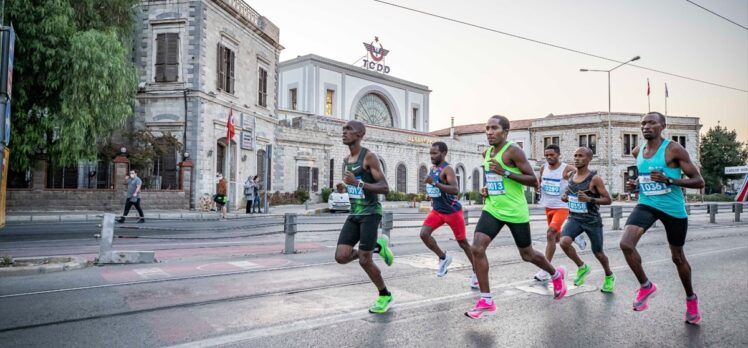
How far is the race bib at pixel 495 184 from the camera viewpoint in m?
5.21

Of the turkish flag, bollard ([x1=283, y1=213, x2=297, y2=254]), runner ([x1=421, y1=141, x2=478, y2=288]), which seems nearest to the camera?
runner ([x1=421, y1=141, x2=478, y2=288])

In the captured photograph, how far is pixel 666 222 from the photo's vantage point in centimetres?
519

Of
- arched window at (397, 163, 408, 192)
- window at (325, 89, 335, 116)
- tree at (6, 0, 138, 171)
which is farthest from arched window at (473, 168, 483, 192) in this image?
tree at (6, 0, 138, 171)

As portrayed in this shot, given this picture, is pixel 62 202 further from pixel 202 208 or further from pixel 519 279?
pixel 519 279

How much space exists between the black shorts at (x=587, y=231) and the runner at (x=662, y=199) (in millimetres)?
1429

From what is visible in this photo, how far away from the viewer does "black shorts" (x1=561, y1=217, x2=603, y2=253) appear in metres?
6.73

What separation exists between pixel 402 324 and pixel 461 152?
4236 cm

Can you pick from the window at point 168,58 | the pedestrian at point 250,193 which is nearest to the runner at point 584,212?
the pedestrian at point 250,193

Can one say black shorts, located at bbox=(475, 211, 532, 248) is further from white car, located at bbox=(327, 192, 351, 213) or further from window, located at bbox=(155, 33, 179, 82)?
window, located at bbox=(155, 33, 179, 82)

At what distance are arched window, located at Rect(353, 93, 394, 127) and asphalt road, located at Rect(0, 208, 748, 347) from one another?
132 feet

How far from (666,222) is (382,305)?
10.0 ft

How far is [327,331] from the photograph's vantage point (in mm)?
4418

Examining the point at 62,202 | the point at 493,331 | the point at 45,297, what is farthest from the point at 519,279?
the point at 62,202

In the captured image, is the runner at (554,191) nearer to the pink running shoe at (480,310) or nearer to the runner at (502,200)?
the runner at (502,200)
